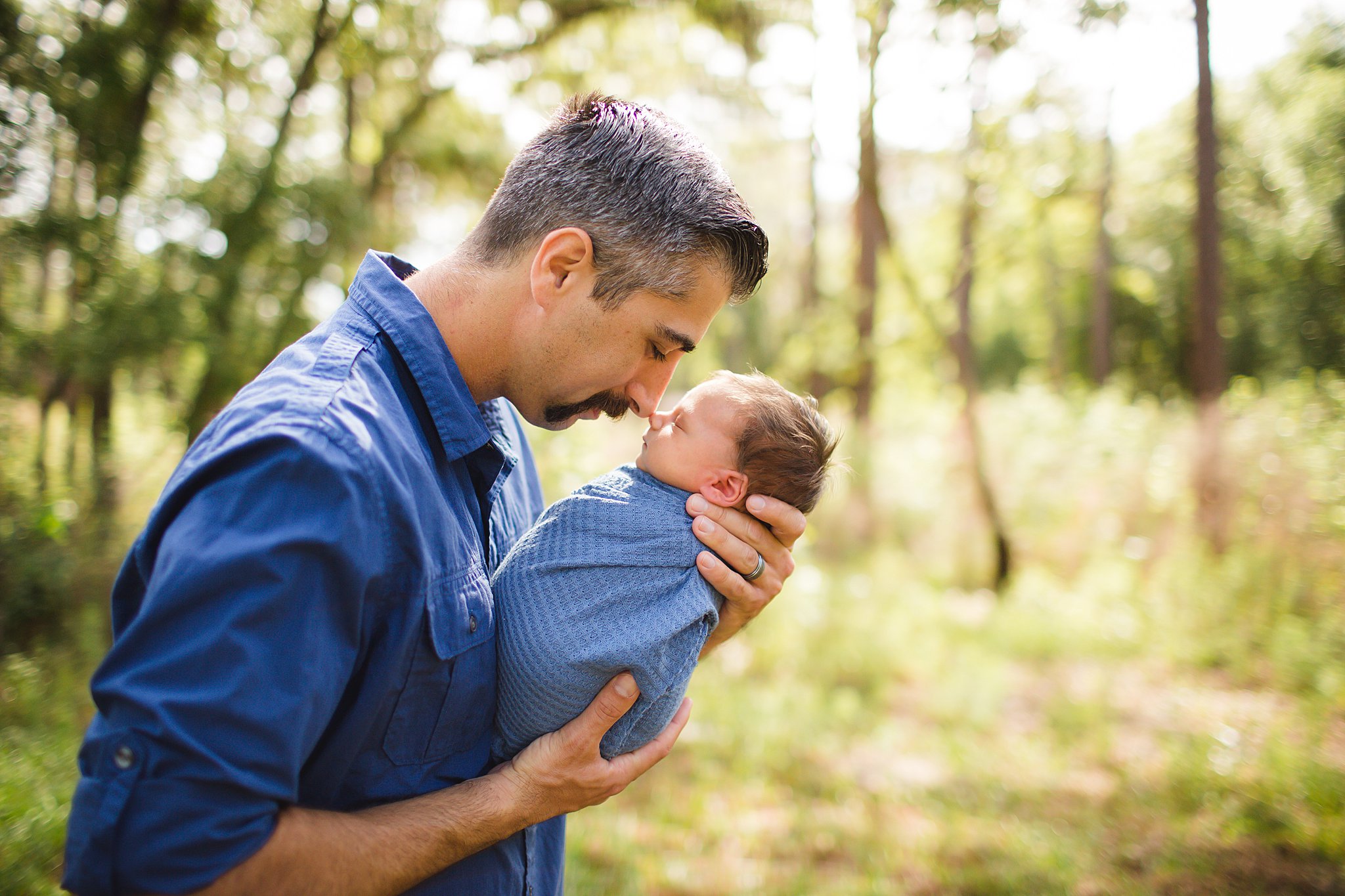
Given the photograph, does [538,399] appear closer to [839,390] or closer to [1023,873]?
[1023,873]

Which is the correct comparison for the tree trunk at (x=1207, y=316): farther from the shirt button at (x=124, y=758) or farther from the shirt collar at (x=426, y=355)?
the shirt button at (x=124, y=758)

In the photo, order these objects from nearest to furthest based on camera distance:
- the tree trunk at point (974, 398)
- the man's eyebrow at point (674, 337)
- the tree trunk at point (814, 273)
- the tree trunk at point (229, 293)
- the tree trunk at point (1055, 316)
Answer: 1. the man's eyebrow at point (674, 337)
2. the tree trunk at point (229, 293)
3. the tree trunk at point (974, 398)
4. the tree trunk at point (814, 273)
5. the tree trunk at point (1055, 316)

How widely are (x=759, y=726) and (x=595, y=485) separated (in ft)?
12.8

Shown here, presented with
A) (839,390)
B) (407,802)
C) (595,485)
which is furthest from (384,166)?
(407,802)

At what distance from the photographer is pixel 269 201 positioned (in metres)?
6.23

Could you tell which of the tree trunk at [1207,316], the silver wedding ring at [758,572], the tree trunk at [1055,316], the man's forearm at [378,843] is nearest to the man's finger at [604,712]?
the man's forearm at [378,843]

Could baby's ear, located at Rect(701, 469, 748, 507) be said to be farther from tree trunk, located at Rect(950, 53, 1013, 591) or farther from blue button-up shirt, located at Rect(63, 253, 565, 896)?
tree trunk, located at Rect(950, 53, 1013, 591)

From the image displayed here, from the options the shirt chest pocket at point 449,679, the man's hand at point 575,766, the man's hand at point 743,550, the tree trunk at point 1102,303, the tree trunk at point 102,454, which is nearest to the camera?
the shirt chest pocket at point 449,679

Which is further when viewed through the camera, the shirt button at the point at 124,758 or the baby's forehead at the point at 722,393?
the baby's forehead at the point at 722,393

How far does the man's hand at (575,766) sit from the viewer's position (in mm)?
1260

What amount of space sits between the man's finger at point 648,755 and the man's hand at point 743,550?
7.4 inches

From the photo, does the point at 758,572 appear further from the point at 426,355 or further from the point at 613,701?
the point at 426,355

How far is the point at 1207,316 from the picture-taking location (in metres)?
7.58

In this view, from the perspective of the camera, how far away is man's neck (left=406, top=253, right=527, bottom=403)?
1390mm
